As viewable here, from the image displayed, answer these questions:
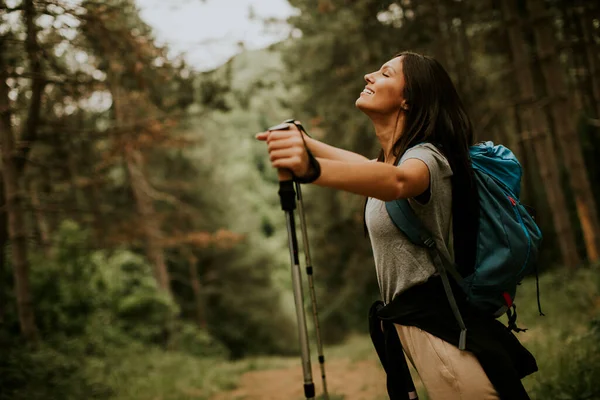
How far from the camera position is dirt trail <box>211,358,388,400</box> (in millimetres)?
7376

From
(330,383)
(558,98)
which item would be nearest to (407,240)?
(330,383)

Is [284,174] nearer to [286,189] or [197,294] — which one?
[286,189]

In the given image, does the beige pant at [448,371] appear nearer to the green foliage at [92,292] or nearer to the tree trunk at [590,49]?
the tree trunk at [590,49]

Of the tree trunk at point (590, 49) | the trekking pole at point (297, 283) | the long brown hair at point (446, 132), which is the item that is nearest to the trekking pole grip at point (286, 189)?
the trekking pole at point (297, 283)

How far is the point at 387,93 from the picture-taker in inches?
92.7

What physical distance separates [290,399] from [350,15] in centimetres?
1053

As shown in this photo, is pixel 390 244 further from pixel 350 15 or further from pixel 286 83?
pixel 286 83

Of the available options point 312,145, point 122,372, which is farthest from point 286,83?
point 312,145

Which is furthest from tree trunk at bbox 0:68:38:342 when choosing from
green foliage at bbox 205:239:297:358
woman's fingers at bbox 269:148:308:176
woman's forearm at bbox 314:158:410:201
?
green foliage at bbox 205:239:297:358

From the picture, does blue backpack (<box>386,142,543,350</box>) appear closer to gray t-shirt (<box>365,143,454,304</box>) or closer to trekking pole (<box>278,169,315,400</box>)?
gray t-shirt (<box>365,143,454,304</box>)

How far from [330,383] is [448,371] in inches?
265

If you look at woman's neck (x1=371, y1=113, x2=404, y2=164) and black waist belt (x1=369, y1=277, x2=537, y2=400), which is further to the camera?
woman's neck (x1=371, y1=113, x2=404, y2=164)

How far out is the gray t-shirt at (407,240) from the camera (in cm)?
211

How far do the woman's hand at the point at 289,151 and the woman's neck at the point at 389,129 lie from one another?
2.07ft
